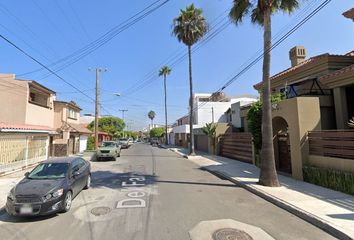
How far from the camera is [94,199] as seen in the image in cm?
977

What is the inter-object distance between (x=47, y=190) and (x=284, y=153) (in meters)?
12.2

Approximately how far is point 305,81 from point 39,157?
752 inches

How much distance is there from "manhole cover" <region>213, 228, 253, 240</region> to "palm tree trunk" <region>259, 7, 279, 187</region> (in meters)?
5.34

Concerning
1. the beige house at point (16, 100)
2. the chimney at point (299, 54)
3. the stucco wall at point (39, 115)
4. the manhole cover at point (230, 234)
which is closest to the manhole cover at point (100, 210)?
the manhole cover at point (230, 234)

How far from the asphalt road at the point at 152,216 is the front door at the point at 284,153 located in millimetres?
4914

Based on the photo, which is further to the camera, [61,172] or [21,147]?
[21,147]

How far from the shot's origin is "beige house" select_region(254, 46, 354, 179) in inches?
438

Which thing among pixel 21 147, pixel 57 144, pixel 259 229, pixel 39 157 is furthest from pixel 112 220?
pixel 57 144

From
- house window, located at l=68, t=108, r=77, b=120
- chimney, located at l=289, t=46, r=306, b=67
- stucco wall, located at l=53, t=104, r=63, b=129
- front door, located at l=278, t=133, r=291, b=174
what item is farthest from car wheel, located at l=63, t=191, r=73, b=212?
house window, located at l=68, t=108, r=77, b=120

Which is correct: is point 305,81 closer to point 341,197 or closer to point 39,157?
point 341,197

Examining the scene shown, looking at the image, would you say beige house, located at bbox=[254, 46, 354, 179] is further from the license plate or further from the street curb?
the license plate

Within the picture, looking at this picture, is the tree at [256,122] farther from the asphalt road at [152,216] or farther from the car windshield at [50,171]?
the car windshield at [50,171]

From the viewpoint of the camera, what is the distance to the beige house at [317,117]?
1114 centimetres

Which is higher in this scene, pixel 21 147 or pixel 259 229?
pixel 21 147
